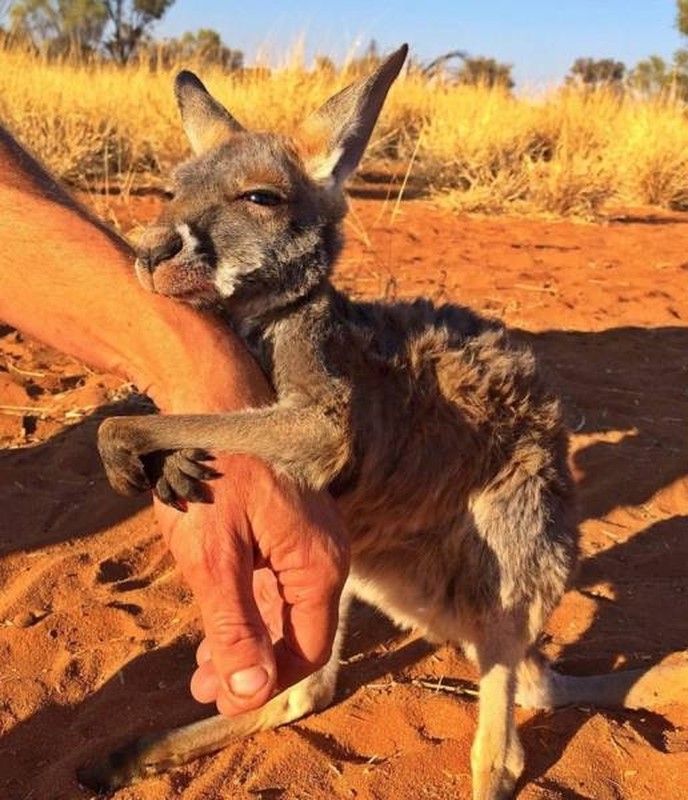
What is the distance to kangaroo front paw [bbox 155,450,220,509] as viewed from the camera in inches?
88.2

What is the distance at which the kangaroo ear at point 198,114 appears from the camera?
11.5 feet

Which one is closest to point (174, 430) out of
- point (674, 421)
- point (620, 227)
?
point (674, 421)

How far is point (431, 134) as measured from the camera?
557 inches

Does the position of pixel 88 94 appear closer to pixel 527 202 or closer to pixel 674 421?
pixel 527 202

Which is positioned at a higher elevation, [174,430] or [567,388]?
[174,430]

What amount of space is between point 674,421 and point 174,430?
4.09 m

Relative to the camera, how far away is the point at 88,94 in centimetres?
1341

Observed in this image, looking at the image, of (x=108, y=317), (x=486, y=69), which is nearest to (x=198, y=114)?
(x=108, y=317)

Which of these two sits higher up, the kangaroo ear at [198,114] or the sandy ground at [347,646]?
the kangaroo ear at [198,114]

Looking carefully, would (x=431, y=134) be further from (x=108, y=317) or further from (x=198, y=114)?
(x=108, y=317)

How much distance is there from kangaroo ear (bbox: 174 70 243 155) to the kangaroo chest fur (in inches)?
33.3

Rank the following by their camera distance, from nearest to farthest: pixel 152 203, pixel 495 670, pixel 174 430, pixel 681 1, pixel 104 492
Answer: pixel 174 430
pixel 495 670
pixel 104 492
pixel 152 203
pixel 681 1

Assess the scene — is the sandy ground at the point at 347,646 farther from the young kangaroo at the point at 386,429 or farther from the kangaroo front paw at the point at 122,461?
the kangaroo front paw at the point at 122,461

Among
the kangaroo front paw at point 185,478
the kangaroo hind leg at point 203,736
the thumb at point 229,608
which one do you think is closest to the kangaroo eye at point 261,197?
the kangaroo front paw at point 185,478
